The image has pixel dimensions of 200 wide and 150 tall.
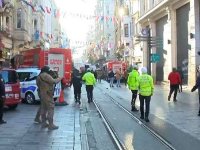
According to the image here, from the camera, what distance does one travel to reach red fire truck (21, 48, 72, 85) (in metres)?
25.8

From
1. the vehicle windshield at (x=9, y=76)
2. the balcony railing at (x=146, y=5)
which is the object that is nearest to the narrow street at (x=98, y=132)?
the vehicle windshield at (x=9, y=76)

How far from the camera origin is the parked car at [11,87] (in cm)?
1852

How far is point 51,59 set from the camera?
26.4 m

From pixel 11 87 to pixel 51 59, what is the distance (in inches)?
310

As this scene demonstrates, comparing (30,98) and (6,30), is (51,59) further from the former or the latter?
(6,30)

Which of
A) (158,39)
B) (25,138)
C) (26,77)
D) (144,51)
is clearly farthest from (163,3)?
(25,138)

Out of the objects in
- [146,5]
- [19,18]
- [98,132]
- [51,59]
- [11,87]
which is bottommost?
[98,132]

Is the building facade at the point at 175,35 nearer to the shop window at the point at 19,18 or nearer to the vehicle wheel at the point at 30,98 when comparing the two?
the vehicle wheel at the point at 30,98

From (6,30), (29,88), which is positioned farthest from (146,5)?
(29,88)

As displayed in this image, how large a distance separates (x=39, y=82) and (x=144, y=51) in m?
37.2

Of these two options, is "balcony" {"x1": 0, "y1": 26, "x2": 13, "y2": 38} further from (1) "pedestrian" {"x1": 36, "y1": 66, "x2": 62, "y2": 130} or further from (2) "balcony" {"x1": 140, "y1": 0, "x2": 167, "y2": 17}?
(1) "pedestrian" {"x1": 36, "y1": 66, "x2": 62, "y2": 130}

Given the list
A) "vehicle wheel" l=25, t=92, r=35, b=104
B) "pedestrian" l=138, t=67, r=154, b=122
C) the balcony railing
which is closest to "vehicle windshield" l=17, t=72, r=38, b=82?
"vehicle wheel" l=25, t=92, r=35, b=104

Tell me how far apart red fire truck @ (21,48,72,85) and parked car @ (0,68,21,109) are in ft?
20.2

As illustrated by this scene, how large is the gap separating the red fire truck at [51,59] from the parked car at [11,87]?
617 cm
